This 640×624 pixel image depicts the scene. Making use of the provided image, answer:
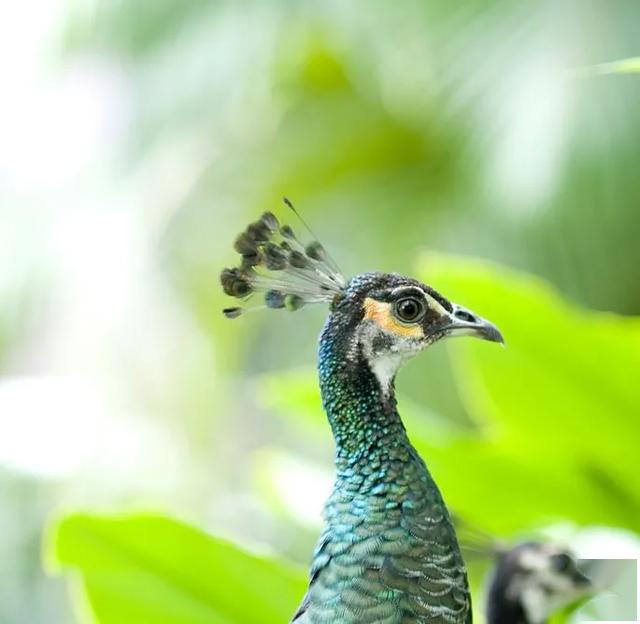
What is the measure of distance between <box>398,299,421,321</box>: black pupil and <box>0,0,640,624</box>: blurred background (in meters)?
→ 1.31

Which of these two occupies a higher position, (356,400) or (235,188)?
(235,188)

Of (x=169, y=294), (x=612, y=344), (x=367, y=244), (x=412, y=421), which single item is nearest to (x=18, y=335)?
(x=169, y=294)

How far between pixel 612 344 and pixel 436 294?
1.23 ft

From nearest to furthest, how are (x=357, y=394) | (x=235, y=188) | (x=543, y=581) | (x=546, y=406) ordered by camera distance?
(x=357, y=394) < (x=543, y=581) < (x=546, y=406) < (x=235, y=188)

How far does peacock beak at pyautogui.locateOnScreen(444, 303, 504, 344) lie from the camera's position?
0.38m

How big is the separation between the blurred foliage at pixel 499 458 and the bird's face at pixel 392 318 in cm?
26

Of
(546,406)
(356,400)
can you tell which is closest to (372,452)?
(356,400)

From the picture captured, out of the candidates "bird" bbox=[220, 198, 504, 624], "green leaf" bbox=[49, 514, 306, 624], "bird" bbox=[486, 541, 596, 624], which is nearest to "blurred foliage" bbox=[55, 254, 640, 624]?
"green leaf" bbox=[49, 514, 306, 624]

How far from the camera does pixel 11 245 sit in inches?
96.7

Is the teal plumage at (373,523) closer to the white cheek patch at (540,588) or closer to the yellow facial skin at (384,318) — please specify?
the yellow facial skin at (384,318)

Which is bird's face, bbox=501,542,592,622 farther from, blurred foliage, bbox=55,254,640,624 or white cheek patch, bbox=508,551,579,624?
blurred foliage, bbox=55,254,640,624

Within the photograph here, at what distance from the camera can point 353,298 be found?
1.24ft

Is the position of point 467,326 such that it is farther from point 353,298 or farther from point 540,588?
point 540,588

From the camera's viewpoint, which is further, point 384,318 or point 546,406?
point 546,406
